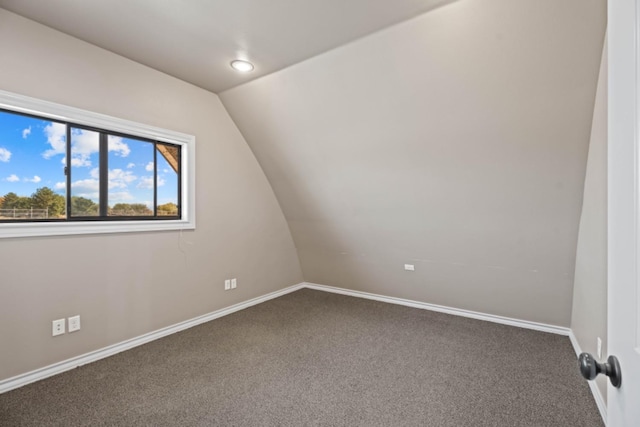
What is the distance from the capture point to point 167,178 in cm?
324

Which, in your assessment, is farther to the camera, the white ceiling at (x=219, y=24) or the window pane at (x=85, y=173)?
the window pane at (x=85, y=173)

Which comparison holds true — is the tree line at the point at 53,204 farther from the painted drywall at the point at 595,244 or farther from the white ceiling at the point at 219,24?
the painted drywall at the point at 595,244

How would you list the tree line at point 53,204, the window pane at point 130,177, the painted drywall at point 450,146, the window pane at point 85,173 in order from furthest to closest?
the window pane at point 130,177, the window pane at point 85,173, the tree line at point 53,204, the painted drywall at point 450,146

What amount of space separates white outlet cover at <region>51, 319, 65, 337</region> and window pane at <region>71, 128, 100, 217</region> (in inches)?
32.4

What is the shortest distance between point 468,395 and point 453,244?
157cm

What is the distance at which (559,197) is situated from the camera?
2578 mm

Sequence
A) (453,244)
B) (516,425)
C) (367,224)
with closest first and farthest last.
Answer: (516,425)
(453,244)
(367,224)

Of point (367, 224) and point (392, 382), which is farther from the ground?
point (367, 224)

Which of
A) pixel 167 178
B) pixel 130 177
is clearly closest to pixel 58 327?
pixel 130 177

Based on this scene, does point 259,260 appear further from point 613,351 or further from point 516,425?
→ point 613,351

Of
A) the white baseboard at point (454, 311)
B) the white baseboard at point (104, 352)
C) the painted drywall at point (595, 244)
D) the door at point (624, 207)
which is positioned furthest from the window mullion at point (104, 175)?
the painted drywall at point (595, 244)

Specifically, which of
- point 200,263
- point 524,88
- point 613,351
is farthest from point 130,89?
point 613,351

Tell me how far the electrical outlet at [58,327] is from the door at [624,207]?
10.3 ft

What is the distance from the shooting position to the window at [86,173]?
228cm
